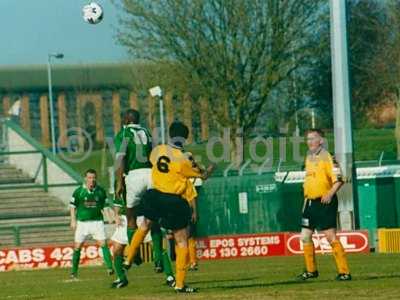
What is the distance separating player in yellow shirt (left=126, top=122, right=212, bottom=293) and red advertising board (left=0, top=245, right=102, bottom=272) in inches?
556

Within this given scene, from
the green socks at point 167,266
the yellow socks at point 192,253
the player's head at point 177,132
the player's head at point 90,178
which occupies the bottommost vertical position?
the yellow socks at point 192,253

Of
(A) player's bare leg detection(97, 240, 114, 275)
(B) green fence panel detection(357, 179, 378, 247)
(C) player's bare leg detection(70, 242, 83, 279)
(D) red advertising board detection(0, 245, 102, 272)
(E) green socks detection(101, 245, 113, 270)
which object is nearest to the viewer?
(C) player's bare leg detection(70, 242, 83, 279)

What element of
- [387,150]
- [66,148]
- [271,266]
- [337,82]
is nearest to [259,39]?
[387,150]

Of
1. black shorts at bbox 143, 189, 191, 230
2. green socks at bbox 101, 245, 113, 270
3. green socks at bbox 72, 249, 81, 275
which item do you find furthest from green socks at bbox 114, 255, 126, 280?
green socks at bbox 101, 245, 113, 270

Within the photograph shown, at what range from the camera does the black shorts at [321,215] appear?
55.9 feet

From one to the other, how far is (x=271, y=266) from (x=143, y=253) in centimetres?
719

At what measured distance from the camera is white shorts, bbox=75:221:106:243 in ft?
75.9

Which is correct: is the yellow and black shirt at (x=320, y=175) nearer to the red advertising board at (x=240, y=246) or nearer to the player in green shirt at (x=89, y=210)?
the player in green shirt at (x=89, y=210)

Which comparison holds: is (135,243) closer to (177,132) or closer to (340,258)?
(177,132)

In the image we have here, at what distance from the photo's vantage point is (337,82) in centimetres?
3127

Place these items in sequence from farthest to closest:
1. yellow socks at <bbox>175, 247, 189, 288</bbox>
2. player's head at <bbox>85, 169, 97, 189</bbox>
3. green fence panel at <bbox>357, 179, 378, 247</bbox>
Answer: green fence panel at <bbox>357, 179, 378, 247</bbox> → player's head at <bbox>85, 169, 97, 189</bbox> → yellow socks at <bbox>175, 247, 189, 288</bbox>

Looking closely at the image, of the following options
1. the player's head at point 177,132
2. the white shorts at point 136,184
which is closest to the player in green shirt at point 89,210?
the white shorts at point 136,184

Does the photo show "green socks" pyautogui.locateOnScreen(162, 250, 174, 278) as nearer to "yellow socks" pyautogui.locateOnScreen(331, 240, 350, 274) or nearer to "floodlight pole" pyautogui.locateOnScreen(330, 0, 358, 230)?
"yellow socks" pyautogui.locateOnScreen(331, 240, 350, 274)

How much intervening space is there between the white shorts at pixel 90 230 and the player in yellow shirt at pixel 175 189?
756cm
